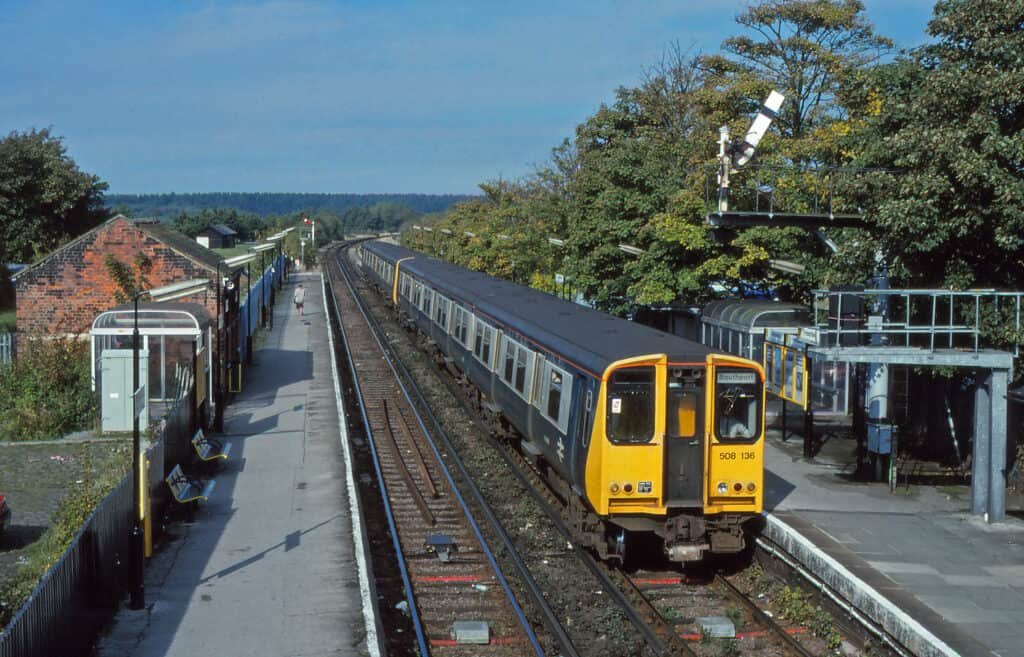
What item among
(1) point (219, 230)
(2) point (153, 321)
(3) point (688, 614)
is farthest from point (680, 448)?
(1) point (219, 230)

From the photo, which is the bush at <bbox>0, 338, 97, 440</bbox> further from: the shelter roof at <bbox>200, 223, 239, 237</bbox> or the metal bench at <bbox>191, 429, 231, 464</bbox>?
the shelter roof at <bbox>200, 223, 239, 237</bbox>

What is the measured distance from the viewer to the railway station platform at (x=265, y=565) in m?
11.2

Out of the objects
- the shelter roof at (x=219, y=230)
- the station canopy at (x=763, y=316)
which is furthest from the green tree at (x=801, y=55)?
the shelter roof at (x=219, y=230)

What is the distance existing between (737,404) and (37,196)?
46.3 metres

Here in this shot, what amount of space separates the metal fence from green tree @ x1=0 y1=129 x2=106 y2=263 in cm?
3937

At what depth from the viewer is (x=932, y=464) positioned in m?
20.4

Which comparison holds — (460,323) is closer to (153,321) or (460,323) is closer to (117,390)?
(153,321)

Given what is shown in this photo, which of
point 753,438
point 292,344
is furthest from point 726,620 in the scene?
point 292,344

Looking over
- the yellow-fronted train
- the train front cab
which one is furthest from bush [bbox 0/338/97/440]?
the train front cab

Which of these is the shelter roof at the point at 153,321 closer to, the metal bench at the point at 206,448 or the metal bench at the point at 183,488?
the metal bench at the point at 206,448

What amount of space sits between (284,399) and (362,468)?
806 centimetres

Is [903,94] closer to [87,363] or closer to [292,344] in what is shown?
[87,363]

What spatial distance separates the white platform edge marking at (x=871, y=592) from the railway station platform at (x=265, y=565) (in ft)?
17.4

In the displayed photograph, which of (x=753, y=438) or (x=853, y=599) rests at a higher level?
(x=753, y=438)
